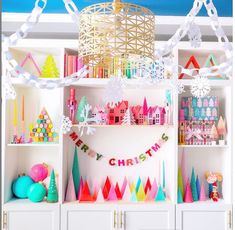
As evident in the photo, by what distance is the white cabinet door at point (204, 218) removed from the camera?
2.84 metres

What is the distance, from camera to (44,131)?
295 cm

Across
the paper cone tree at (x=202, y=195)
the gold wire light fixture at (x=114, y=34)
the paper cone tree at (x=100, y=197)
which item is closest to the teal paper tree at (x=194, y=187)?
the paper cone tree at (x=202, y=195)

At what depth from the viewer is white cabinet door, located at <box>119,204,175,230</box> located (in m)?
2.83

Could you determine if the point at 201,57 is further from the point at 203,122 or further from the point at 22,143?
the point at 22,143

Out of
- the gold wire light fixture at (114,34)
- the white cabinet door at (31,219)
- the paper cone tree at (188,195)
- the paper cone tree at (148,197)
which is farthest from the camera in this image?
the paper cone tree at (148,197)

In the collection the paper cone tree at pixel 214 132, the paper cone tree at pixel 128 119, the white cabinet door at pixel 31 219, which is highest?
the paper cone tree at pixel 128 119

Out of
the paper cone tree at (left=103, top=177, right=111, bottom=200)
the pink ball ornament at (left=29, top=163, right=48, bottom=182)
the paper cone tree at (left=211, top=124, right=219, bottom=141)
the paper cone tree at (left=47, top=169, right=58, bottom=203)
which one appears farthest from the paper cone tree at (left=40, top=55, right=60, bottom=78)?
the paper cone tree at (left=211, top=124, right=219, bottom=141)

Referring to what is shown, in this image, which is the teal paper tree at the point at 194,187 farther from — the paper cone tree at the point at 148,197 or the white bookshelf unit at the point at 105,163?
Result: the paper cone tree at the point at 148,197

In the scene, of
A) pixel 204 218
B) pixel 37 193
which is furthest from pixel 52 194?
pixel 204 218

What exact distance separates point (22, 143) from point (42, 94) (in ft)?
1.68

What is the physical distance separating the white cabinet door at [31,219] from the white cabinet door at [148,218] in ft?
1.87

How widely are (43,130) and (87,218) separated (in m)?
0.82

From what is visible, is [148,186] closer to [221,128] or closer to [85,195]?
[85,195]

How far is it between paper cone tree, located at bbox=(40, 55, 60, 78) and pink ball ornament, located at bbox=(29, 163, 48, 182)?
2.61 feet
